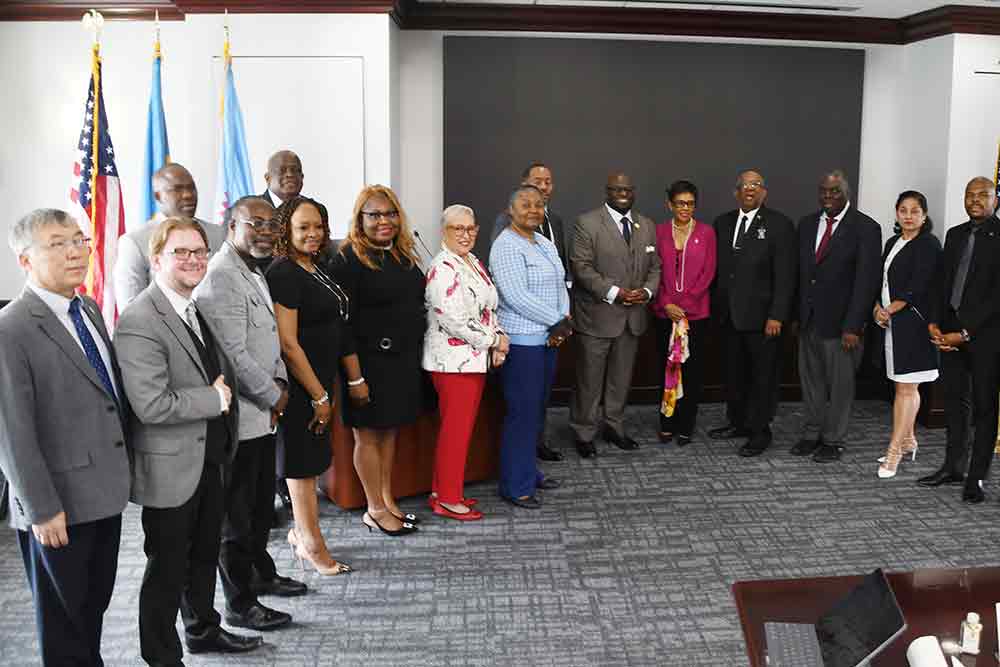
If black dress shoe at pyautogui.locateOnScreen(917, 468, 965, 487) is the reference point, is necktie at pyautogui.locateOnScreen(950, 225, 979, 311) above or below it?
above

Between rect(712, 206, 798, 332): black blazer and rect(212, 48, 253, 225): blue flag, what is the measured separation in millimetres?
3117

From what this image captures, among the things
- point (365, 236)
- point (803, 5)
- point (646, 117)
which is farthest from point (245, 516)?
point (803, 5)

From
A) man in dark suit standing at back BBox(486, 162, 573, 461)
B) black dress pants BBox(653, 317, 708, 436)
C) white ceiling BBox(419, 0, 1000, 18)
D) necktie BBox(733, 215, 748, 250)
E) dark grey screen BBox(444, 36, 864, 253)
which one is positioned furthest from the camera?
dark grey screen BBox(444, 36, 864, 253)

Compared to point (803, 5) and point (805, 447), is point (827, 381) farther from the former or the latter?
point (803, 5)

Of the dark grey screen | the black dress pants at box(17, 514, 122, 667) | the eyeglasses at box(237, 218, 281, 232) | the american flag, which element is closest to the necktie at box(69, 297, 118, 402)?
the black dress pants at box(17, 514, 122, 667)

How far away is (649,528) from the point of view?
4637 mm

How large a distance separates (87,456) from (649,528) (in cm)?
287

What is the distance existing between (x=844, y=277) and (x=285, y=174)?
131 inches

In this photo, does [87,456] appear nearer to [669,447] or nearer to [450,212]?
[450,212]

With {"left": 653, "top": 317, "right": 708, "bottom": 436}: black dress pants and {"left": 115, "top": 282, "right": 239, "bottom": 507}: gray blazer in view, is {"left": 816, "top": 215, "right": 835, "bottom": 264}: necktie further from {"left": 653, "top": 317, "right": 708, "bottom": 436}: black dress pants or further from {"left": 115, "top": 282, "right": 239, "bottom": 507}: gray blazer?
{"left": 115, "top": 282, "right": 239, "bottom": 507}: gray blazer

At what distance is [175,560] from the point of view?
115 inches

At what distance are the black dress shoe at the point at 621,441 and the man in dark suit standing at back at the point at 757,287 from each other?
68cm

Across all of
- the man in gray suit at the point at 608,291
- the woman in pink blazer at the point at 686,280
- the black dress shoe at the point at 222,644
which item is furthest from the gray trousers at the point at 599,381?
the black dress shoe at the point at 222,644

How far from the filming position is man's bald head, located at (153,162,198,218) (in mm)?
4391
